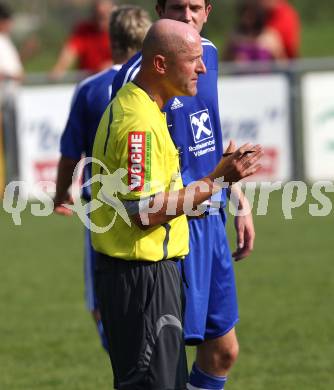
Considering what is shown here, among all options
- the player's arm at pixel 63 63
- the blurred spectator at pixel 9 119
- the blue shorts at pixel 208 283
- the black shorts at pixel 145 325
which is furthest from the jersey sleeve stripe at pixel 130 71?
the player's arm at pixel 63 63

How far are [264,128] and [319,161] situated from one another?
2.65ft

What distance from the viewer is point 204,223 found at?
5676mm

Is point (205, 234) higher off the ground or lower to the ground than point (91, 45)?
lower

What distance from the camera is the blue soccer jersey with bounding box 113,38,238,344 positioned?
544cm

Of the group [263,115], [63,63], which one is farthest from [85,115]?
[63,63]

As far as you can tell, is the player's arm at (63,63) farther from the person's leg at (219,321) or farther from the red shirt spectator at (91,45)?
the person's leg at (219,321)

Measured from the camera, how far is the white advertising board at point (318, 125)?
14266 millimetres

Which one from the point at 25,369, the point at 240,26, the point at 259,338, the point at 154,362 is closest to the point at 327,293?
the point at 259,338

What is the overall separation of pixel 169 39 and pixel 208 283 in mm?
1464

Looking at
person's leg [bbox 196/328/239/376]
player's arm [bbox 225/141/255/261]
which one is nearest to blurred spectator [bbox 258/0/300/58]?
player's arm [bbox 225/141/255/261]

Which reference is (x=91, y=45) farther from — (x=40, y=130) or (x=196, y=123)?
(x=196, y=123)

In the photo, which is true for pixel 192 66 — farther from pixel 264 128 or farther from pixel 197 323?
pixel 264 128

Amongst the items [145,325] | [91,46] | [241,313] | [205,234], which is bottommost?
[241,313]

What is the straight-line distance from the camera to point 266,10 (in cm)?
1554
